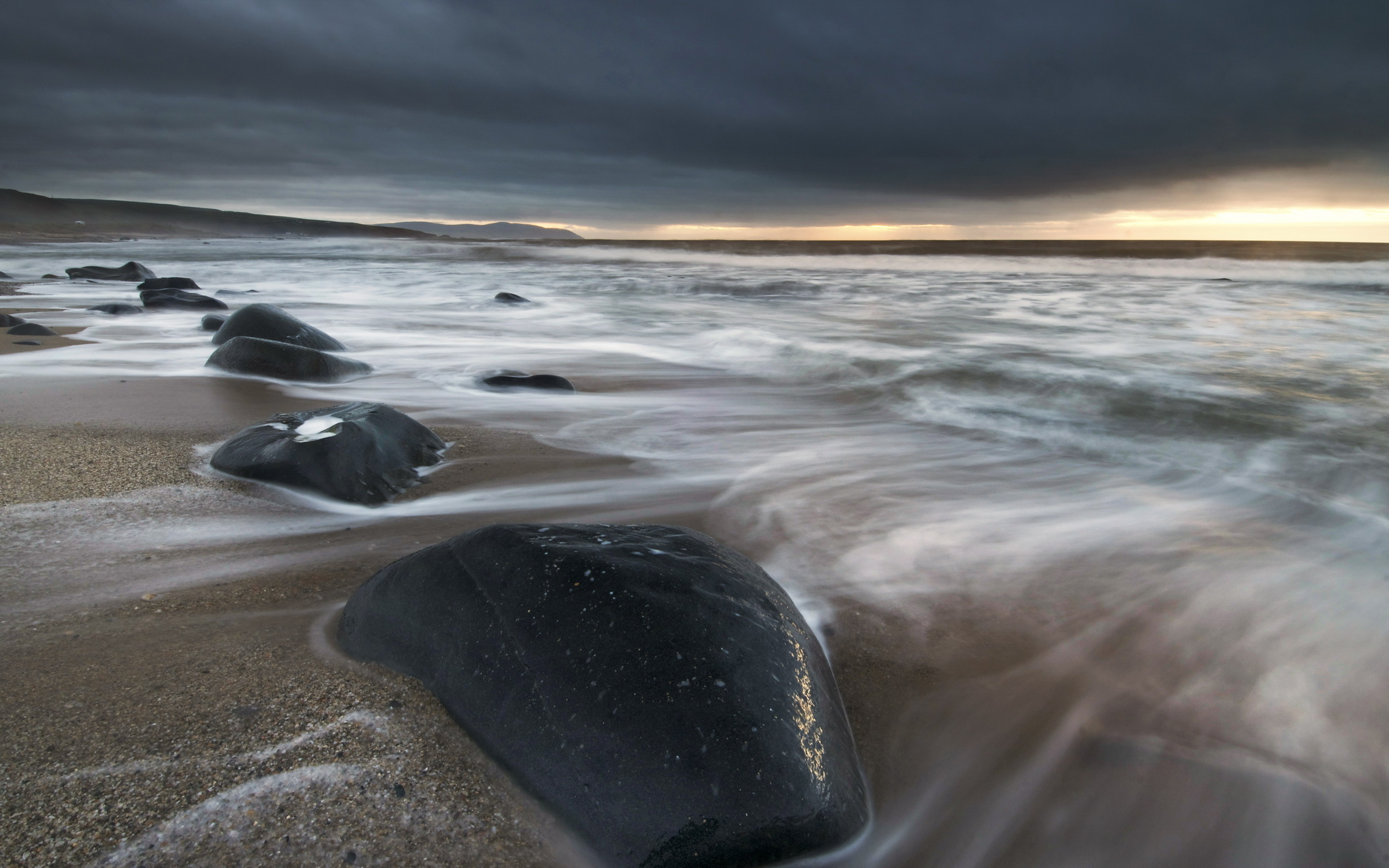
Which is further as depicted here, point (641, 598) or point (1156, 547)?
point (1156, 547)

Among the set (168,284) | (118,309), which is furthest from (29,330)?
(168,284)

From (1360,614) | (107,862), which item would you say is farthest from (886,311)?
(107,862)

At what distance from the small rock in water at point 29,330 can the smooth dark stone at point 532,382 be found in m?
3.94

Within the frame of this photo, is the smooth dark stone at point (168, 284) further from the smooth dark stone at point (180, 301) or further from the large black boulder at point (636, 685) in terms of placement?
the large black boulder at point (636, 685)

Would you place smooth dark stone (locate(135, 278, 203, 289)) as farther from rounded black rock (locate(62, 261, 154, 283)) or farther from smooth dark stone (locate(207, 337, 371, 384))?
smooth dark stone (locate(207, 337, 371, 384))

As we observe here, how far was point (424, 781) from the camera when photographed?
127cm

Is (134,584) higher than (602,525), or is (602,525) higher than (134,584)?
(602,525)

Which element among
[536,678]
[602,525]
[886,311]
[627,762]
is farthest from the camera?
[886,311]

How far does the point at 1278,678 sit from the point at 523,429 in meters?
2.97

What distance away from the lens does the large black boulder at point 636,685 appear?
46.7 inches

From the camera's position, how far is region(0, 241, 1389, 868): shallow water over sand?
145 cm

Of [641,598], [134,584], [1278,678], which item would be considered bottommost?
[1278,678]

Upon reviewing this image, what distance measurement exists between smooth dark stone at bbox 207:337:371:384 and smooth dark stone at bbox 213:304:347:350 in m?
0.29

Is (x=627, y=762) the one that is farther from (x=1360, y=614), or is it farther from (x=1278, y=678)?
(x=1360, y=614)
